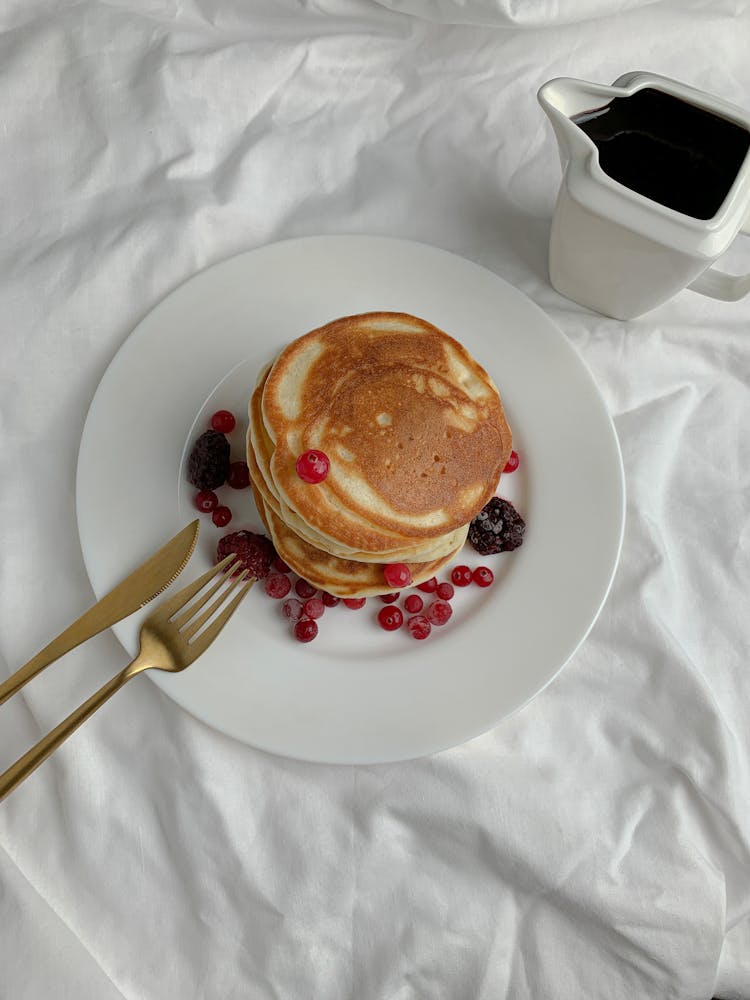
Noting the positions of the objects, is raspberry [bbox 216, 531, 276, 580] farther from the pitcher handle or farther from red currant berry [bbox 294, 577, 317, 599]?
the pitcher handle

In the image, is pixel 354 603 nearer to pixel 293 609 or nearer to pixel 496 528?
pixel 293 609

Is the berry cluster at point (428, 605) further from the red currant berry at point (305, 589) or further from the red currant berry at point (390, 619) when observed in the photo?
the red currant berry at point (305, 589)

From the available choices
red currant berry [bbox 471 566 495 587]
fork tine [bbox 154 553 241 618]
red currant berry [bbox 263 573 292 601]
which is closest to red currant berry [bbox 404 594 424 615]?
red currant berry [bbox 471 566 495 587]


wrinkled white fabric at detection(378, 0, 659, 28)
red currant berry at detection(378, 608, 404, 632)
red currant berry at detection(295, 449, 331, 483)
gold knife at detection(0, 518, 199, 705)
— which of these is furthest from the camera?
wrinkled white fabric at detection(378, 0, 659, 28)

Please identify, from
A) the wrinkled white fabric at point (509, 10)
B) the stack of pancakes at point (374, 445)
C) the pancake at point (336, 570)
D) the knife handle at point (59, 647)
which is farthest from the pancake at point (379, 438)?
the wrinkled white fabric at point (509, 10)

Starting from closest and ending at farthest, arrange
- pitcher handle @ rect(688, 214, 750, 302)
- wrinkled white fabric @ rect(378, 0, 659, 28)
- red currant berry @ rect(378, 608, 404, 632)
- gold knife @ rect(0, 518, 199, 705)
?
gold knife @ rect(0, 518, 199, 705)
red currant berry @ rect(378, 608, 404, 632)
pitcher handle @ rect(688, 214, 750, 302)
wrinkled white fabric @ rect(378, 0, 659, 28)

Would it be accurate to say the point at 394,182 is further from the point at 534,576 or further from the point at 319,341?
the point at 534,576
